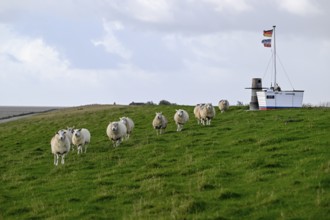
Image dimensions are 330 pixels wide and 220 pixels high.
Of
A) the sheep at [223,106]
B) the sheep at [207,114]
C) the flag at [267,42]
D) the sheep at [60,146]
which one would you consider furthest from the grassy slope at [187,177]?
the flag at [267,42]

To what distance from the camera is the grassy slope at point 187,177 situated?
48.7ft

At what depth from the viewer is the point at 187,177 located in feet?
62.6

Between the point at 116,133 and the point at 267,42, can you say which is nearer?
the point at 116,133

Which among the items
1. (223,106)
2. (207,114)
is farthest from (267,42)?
(207,114)

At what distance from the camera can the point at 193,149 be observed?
25156 millimetres

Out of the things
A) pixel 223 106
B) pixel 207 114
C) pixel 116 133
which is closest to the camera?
pixel 116 133

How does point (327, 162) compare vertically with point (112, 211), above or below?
above

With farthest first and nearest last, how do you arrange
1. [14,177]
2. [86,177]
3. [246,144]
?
[246,144], [14,177], [86,177]

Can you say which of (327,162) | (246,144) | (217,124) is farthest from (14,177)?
(217,124)

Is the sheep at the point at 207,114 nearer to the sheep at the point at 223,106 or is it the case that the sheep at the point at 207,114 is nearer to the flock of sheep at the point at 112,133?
the flock of sheep at the point at 112,133

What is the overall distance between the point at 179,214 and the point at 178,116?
64.2 feet

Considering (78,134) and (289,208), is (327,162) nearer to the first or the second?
(289,208)

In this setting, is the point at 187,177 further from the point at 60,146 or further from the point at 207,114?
the point at 207,114

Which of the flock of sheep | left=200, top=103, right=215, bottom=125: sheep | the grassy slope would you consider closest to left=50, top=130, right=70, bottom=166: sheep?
the flock of sheep
